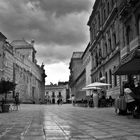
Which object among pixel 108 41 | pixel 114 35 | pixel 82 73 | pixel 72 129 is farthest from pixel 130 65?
pixel 82 73

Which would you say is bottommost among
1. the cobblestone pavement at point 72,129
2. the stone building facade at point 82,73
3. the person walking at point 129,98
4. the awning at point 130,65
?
the cobblestone pavement at point 72,129

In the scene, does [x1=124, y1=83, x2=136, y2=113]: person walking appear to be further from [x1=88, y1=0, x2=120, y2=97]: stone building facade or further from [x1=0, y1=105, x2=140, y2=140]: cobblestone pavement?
[x1=88, y1=0, x2=120, y2=97]: stone building facade

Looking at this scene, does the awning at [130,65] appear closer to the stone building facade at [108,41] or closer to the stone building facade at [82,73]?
the stone building facade at [108,41]

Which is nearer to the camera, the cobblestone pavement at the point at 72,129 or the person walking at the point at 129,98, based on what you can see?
the cobblestone pavement at the point at 72,129

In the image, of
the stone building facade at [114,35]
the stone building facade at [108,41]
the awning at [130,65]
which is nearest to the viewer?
the awning at [130,65]

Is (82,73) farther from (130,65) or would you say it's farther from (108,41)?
(130,65)

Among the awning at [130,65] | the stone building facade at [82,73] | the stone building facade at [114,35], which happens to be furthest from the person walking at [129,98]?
the stone building facade at [82,73]

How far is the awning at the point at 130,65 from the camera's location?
363 inches

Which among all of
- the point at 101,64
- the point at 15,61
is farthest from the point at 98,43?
the point at 15,61

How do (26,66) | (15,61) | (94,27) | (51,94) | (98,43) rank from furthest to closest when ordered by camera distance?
1. (51,94)
2. (26,66)
3. (15,61)
4. (94,27)
5. (98,43)

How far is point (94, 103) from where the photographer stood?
2592 cm

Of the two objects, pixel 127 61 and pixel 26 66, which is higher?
pixel 26 66

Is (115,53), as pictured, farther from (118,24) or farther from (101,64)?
(101,64)

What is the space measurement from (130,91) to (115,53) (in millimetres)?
21207
